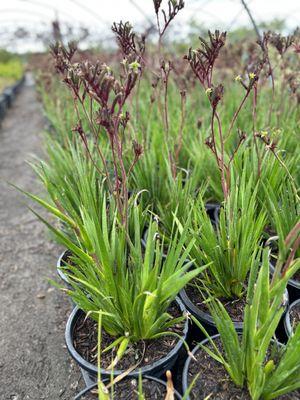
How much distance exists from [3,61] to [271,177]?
45.9ft

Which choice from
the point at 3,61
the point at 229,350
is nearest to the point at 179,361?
the point at 229,350

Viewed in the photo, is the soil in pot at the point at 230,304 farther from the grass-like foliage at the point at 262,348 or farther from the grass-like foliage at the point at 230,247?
the grass-like foliage at the point at 262,348

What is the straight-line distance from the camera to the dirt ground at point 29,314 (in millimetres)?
1690

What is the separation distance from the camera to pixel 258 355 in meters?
1.04

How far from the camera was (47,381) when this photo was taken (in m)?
1.70

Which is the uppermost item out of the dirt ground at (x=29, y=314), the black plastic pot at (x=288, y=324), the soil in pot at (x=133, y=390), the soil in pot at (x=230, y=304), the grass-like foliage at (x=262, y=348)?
the grass-like foliage at (x=262, y=348)

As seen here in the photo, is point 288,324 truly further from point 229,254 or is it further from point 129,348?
point 129,348

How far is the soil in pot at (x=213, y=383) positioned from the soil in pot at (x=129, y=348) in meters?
0.12

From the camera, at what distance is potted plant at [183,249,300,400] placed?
1.04 metres

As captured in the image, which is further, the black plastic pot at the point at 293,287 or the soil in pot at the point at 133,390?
the black plastic pot at the point at 293,287

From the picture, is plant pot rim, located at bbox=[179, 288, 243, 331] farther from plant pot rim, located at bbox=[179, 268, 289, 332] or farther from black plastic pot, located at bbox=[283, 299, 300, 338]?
black plastic pot, located at bbox=[283, 299, 300, 338]

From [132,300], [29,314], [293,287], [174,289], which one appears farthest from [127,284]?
[29,314]

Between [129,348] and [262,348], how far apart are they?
1.66 feet

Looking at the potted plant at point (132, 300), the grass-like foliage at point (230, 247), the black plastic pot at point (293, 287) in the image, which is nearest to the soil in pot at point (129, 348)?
the potted plant at point (132, 300)
